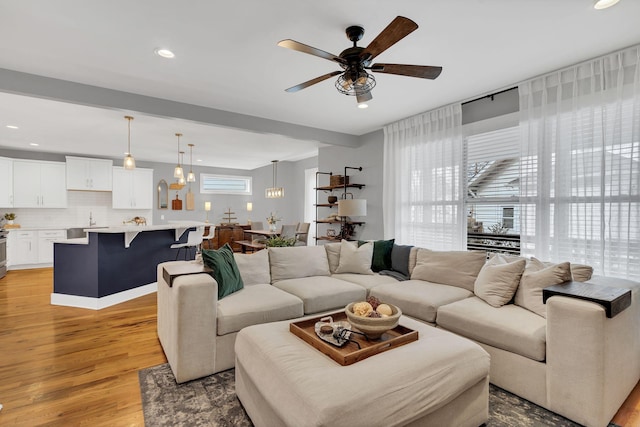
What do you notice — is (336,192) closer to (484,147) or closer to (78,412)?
(484,147)

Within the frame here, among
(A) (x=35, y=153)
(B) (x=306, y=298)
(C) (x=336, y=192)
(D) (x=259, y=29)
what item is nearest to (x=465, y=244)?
(B) (x=306, y=298)

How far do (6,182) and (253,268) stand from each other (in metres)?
6.49

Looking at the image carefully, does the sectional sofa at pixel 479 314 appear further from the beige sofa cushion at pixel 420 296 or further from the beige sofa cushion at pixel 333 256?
the beige sofa cushion at pixel 333 256

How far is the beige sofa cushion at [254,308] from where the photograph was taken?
2400mm

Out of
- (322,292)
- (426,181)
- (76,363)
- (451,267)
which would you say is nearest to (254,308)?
(322,292)

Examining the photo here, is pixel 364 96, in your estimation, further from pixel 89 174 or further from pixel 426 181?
pixel 89 174

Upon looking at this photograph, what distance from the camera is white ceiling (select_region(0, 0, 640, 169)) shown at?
208cm

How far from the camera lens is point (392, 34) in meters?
1.82

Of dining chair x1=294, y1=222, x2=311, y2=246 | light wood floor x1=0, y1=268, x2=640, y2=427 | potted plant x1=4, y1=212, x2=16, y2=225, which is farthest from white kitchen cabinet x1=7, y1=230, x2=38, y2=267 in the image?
Result: dining chair x1=294, y1=222, x2=311, y2=246

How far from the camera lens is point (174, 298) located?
2.29 metres

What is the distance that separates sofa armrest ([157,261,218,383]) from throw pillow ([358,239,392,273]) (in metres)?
2.15

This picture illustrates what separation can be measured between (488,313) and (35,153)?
899 cm

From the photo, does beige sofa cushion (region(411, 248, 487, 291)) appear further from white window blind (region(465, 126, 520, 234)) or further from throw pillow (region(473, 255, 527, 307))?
white window blind (region(465, 126, 520, 234))

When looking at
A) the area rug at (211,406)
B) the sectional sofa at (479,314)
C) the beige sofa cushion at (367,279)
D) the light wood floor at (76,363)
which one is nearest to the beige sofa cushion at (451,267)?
the sectional sofa at (479,314)
